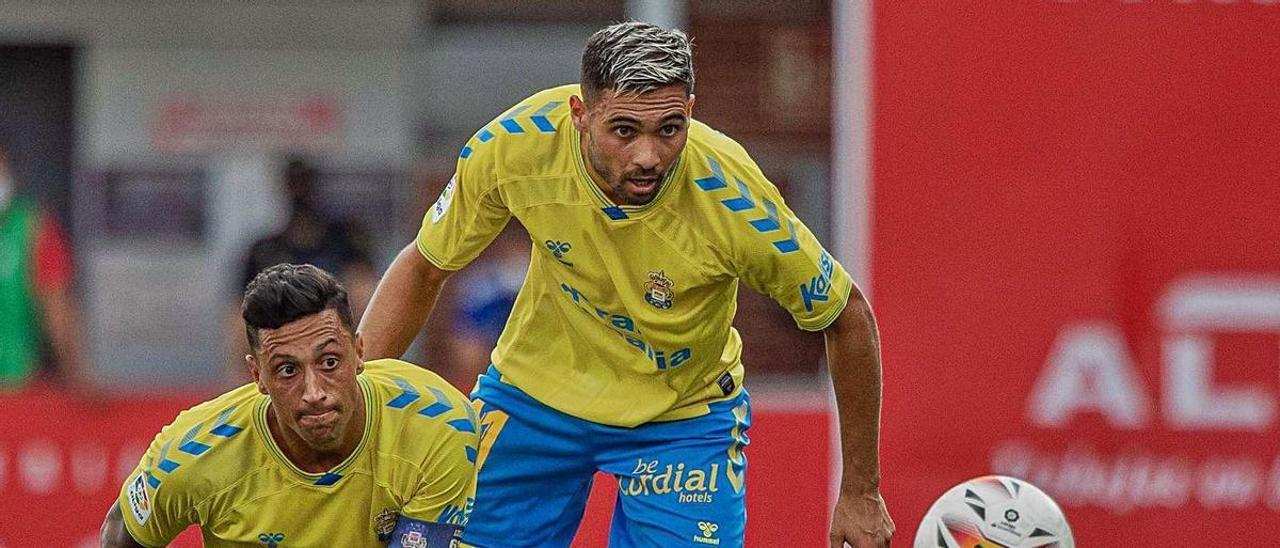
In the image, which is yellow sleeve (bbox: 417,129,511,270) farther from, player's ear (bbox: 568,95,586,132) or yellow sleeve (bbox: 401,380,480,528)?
Result: yellow sleeve (bbox: 401,380,480,528)

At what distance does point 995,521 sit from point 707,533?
0.83m

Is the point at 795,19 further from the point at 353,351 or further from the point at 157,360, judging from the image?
the point at 353,351

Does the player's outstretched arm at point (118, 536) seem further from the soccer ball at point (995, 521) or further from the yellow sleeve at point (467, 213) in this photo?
the soccer ball at point (995, 521)

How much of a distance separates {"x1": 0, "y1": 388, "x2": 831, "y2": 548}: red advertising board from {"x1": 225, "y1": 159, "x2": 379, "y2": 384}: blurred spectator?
0.59m

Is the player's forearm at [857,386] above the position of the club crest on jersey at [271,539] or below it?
above

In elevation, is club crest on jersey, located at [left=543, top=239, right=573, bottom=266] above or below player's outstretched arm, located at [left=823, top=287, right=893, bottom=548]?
above

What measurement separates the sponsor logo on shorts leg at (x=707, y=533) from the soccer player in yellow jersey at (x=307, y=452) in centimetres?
66

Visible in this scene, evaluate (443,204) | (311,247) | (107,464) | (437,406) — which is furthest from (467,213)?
(107,464)

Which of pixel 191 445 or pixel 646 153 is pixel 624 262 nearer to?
pixel 646 153

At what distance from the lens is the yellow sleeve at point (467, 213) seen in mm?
5051

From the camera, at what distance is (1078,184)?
26.2 feet

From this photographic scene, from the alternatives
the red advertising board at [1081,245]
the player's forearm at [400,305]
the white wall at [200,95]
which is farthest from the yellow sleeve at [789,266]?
the white wall at [200,95]

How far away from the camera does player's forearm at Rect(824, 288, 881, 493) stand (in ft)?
16.2

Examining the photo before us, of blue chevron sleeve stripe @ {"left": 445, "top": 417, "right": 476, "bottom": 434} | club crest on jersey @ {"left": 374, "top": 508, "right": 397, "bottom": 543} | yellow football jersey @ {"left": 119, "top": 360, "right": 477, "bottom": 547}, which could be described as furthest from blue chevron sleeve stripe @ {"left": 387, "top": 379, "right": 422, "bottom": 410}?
club crest on jersey @ {"left": 374, "top": 508, "right": 397, "bottom": 543}
